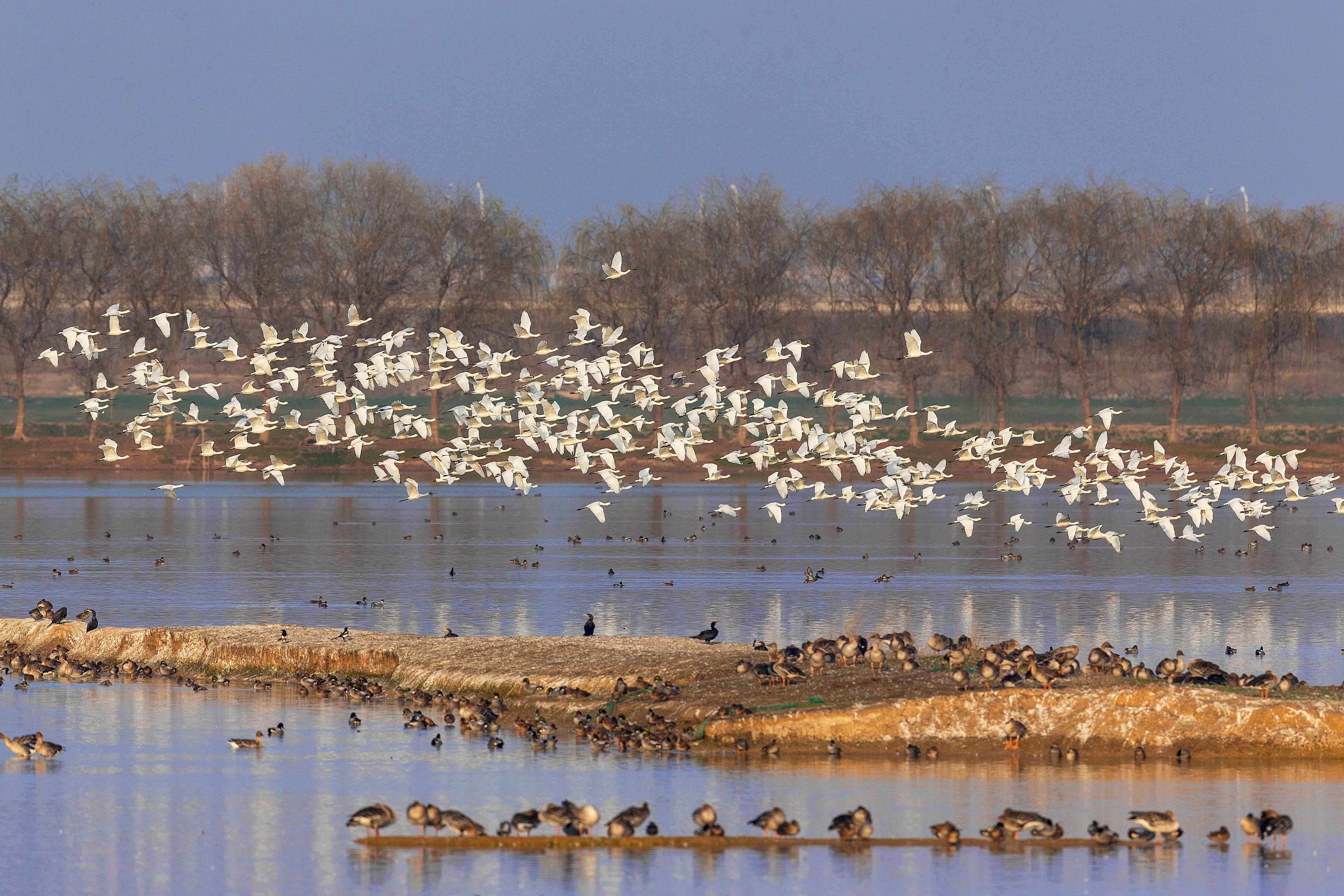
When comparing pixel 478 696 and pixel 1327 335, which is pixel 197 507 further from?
pixel 1327 335

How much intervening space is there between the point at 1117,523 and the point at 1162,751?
173ft

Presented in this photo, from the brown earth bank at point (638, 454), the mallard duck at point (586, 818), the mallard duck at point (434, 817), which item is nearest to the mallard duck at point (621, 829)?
the mallard duck at point (586, 818)

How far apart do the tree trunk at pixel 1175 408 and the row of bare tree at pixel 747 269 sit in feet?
0.76

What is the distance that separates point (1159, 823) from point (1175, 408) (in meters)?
84.2

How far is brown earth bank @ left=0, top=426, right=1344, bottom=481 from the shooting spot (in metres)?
92.9

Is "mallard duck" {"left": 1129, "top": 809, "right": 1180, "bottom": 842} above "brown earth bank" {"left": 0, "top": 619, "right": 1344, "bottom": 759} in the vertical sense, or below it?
below

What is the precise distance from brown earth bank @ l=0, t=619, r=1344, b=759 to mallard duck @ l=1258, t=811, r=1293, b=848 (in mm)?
4007

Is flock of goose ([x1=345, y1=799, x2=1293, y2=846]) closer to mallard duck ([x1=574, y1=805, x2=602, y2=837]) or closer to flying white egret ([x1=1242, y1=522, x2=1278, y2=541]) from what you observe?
mallard duck ([x1=574, y1=805, x2=602, y2=837])

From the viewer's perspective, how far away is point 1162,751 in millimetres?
22828

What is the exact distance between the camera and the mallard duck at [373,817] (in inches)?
750

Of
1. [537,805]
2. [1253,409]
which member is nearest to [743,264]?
[1253,409]

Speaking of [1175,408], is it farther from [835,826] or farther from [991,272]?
[835,826]

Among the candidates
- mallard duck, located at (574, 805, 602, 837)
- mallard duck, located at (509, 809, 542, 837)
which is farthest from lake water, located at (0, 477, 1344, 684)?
mallard duck, located at (509, 809, 542, 837)

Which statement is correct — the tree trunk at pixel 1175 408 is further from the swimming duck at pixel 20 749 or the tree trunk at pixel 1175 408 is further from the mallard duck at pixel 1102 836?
the mallard duck at pixel 1102 836
